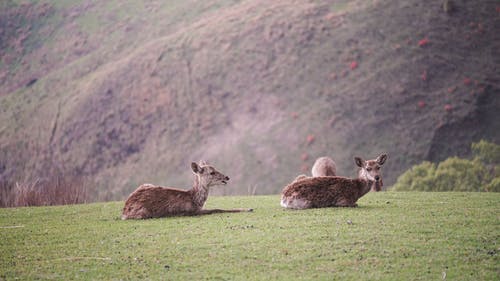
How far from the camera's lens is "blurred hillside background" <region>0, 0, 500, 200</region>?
4719 cm

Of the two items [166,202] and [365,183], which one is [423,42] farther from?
[166,202]

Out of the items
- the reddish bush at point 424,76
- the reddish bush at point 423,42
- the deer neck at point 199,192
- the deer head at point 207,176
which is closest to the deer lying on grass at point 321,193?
the deer head at point 207,176

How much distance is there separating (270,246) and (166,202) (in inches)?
153

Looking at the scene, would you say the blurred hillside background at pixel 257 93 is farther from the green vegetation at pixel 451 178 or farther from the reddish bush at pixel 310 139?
the green vegetation at pixel 451 178

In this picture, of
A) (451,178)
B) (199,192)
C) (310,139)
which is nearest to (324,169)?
(199,192)

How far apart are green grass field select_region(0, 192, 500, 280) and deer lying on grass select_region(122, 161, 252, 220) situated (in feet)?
1.53

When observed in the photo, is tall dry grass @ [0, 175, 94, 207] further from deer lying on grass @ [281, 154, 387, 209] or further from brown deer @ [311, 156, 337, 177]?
deer lying on grass @ [281, 154, 387, 209]

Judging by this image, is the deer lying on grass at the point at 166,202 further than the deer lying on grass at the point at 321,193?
No

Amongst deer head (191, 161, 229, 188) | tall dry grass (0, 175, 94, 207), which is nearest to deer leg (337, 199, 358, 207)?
deer head (191, 161, 229, 188)

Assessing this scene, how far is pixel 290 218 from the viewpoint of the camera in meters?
11.8

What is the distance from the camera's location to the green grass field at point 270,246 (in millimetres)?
8430

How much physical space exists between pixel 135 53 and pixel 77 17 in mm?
10185

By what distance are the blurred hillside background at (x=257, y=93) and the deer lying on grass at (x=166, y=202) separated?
103 feet

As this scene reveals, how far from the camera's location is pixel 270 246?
953 centimetres
